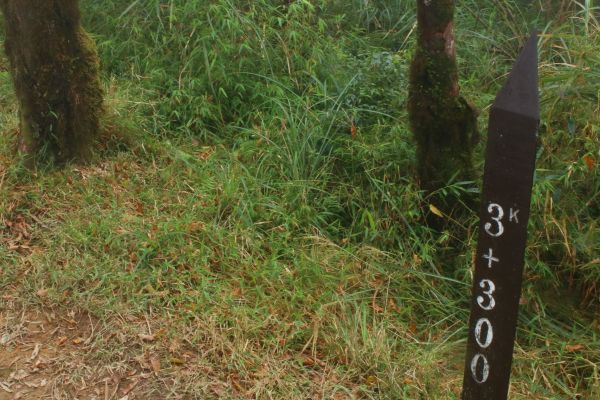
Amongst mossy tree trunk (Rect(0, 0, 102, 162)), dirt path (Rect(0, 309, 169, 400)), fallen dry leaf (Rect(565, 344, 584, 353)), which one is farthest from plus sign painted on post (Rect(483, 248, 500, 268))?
mossy tree trunk (Rect(0, 0, 102, 162))

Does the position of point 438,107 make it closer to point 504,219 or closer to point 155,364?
point 504,219

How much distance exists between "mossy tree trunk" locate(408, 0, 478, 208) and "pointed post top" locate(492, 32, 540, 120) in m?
1.72

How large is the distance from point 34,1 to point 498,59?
3.28 meters

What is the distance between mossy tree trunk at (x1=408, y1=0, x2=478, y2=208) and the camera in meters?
3.87

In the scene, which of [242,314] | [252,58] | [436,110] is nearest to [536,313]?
[436,110]

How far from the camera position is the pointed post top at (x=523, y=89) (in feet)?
6.93

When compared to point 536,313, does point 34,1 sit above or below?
above

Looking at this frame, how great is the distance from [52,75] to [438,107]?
2.40 m

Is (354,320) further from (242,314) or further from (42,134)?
(42,134)

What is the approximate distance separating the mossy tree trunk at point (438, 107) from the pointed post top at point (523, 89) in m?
1.72

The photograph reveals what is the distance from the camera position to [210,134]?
5016 millimetres

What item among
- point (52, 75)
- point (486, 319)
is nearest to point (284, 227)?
point (52, 75)

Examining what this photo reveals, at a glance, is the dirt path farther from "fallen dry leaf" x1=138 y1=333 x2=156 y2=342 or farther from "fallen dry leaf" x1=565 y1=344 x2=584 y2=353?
"fallen dry leaf" x1=565 y1=344 x2=584 y2=353

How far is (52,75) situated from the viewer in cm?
454
